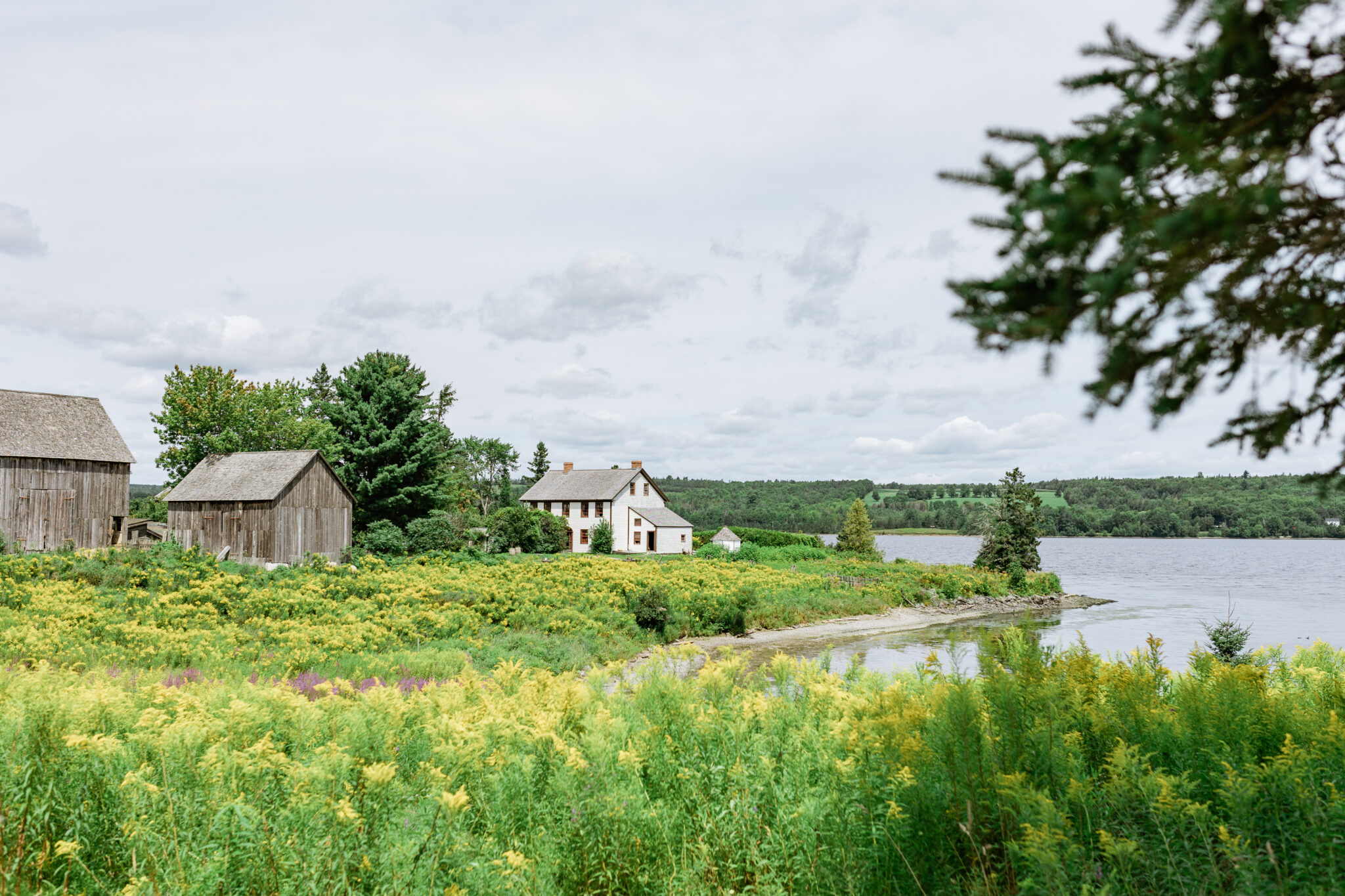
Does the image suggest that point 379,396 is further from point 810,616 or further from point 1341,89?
point 1341,89

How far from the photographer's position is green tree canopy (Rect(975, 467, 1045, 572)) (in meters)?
38.6

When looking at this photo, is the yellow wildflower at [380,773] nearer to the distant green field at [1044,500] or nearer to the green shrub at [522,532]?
the green shrub at [522,532]

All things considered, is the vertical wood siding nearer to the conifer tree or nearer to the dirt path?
the dirt path

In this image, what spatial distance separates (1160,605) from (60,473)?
46.5 m

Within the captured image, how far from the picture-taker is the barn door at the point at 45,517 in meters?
27.4

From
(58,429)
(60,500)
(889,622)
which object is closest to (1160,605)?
(889,622)

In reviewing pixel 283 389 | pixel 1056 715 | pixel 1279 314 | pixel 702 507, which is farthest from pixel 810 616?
pixel 702 507

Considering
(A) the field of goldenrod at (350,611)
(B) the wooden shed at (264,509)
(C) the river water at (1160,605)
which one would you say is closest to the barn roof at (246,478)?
(B) the wooden shed at (264,509)

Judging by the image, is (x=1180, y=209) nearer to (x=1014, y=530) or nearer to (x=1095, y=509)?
(x=1014, y=530)

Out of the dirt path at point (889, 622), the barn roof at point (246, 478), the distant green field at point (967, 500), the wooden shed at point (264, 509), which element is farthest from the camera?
the distant green field at point (967, 500)

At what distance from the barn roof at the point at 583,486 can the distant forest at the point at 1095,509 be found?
83.0 ft

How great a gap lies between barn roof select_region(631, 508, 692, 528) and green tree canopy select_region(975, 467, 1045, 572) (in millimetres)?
21009

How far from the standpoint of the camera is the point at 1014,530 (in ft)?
130

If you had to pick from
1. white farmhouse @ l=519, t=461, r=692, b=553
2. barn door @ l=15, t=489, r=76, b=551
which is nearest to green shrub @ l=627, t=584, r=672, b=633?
barn door @ l=15, t=489, r=76, b=551
